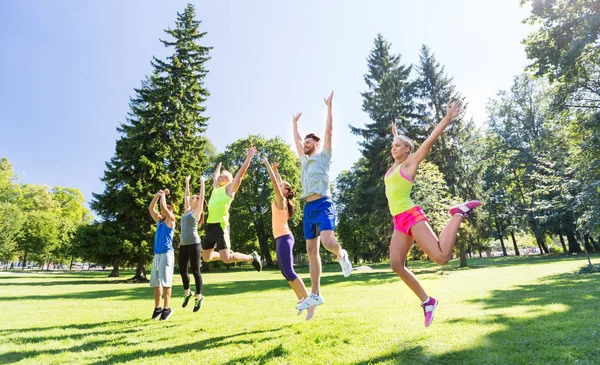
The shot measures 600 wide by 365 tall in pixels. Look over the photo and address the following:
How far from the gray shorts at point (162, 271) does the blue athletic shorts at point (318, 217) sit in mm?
3494

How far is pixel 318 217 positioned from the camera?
5.20m

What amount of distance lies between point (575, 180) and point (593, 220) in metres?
2.74

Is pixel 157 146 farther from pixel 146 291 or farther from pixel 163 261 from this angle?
pixel 163 261

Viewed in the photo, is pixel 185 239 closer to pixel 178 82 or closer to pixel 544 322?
pixel 544 322

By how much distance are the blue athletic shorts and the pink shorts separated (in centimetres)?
101

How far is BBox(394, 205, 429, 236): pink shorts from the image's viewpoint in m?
4.41

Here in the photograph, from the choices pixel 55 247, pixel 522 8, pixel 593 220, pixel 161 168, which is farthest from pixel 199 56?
pixel 55 247

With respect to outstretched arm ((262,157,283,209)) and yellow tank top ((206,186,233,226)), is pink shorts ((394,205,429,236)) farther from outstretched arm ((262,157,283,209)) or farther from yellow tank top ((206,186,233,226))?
yellow tank top ((206,186,233,226))

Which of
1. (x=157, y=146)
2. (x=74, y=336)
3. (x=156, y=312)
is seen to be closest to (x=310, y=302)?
(x=156, y=312)

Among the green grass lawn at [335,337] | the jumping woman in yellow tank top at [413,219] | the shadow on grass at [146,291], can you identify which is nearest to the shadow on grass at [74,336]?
the green grass lawn at [335,337]

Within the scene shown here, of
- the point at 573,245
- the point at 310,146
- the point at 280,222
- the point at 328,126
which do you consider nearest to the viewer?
the point at 328,126

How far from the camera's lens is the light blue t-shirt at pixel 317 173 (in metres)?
5.30

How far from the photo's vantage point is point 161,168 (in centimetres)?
2597

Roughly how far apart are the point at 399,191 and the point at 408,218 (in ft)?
1.25
